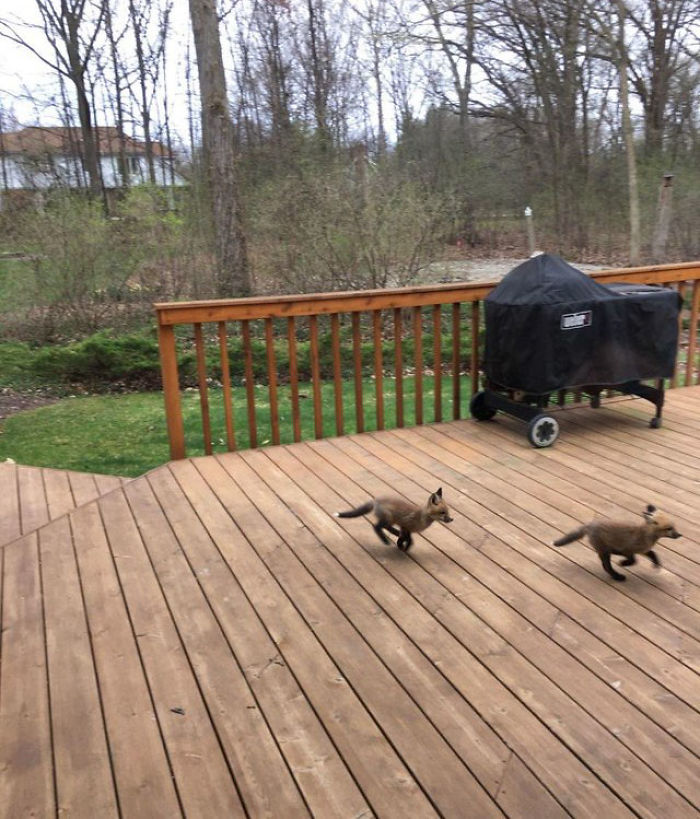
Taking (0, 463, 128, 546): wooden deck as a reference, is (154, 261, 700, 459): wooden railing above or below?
above

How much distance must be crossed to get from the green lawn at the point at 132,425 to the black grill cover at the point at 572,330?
6.72 ft

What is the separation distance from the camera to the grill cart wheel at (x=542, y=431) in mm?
4113

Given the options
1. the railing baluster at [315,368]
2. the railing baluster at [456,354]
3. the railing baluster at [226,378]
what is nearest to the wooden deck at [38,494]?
the railing baluster at [226,378]

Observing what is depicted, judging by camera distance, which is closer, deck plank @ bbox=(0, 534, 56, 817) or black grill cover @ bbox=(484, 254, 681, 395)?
deck plank @ bbox=(0, 534, 56, 817)

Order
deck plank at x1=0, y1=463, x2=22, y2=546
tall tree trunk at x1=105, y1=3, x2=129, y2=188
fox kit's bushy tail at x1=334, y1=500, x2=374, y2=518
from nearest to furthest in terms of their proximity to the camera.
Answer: fox kit's bushy tail at x1=334, y1=500, x2=374, y2=518
deck plank at x1=0, y1=463, x2=22, y2=546
tall tree trunk at x1=105, y1=3, x2=129, y2=188

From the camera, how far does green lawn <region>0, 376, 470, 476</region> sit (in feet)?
17.1

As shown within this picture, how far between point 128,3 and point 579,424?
586 inches

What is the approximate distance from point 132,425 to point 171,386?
2.45 metres

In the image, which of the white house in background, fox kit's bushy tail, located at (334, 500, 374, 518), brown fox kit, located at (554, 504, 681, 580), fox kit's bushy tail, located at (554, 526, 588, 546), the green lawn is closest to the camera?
brown fox kit, located at (554, 504, 681, 580)

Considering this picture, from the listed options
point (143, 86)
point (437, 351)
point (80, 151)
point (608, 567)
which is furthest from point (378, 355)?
point (80, 151)

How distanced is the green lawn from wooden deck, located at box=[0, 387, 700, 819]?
1.64 m

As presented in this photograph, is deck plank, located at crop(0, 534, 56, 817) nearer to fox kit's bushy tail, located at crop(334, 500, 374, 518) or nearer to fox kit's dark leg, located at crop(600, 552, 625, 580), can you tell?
fox kit's bushy tail, located at crop(334, 500, 374, 518)

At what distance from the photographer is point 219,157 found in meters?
9.30

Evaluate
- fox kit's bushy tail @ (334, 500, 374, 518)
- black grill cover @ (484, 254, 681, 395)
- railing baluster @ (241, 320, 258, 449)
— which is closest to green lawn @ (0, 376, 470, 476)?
railing baluster @ (241, 320, 258, 449)
